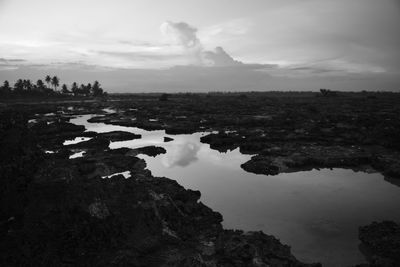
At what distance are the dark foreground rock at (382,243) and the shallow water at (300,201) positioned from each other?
1.36ft

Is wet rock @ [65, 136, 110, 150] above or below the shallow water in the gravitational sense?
above

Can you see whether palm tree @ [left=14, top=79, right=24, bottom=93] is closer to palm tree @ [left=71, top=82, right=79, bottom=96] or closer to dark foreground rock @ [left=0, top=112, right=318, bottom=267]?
palm tree @ [left=71, top=82, right=79, bottom=96]

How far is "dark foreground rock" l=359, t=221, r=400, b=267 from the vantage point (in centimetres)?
887

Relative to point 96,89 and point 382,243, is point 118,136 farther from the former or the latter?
point 96,89

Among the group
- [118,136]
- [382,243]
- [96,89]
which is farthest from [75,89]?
[382,243]

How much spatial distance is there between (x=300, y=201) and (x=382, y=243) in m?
5.31

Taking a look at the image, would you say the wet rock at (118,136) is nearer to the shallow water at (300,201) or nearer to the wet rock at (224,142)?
the wet rock at (224,142)

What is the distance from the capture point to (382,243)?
1023cm

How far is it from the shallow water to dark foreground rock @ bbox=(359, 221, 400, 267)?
0.41 metres

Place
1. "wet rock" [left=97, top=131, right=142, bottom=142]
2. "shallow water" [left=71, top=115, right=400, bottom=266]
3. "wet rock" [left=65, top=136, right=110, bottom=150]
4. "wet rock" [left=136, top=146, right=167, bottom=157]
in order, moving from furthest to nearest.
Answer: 1. "wet rock" [left=97, top=131, right=142, bottom=142]
2. "wet rock" [left=65, top=136, right=110, bottom=150]
3. "wet rock" [left=136, top=146, right=167, bottom=157]
4. "shallow water" [left=71, top=115, right=400, bottom=266]

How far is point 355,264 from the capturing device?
9586 mm

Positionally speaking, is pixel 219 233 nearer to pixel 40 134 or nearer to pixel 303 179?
pixel 303 179

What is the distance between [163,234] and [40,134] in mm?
31528

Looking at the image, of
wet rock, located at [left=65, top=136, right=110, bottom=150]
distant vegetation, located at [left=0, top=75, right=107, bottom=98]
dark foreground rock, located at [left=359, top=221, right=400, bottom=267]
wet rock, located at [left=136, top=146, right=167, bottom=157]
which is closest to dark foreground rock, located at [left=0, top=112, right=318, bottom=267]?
dark foreground rock, located at [left=359, top=221, right=400, bottom=267]
